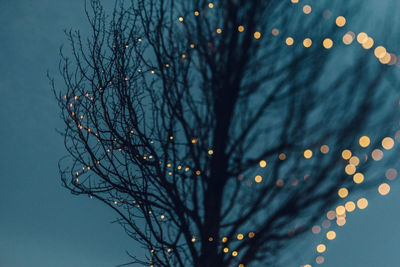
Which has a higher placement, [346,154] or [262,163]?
[262,163]

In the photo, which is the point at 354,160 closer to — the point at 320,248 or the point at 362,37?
the point at 320,248

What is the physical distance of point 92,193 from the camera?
3.65 meters

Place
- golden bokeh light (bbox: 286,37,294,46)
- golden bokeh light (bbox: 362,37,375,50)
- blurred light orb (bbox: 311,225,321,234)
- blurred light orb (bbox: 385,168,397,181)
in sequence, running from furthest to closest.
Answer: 1. golden bokeh light (bbox: 286,37,294,46)
2. golden bokeh light (bbox: 362,37,375,50)
3. blurred light orb (bbox: 311,225,321,234)
4. blurred light orb (bbox: 385,168,397,181)

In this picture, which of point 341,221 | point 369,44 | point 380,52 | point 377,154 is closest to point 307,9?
point 369,44

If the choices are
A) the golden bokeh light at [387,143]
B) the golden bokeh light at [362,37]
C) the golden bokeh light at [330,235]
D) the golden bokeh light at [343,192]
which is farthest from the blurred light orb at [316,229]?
A: the golden bokeh light at [362,37]

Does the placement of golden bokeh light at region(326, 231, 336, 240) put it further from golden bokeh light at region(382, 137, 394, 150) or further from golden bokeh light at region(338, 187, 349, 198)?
golden bokeh light at region(382, 137, 394, 150)

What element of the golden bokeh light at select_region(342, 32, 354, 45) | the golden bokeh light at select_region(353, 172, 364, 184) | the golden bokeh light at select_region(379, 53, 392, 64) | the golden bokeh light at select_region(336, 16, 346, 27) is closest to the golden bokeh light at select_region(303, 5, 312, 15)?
the golden bokeh light at select_region(336, 16, 346, 27)

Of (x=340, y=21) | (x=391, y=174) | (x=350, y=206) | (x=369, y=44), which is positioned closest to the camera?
(x=391, y=174)

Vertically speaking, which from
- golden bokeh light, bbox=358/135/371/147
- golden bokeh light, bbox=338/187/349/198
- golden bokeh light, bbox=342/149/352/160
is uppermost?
golden bokeh light, bbox=358/135/371/147

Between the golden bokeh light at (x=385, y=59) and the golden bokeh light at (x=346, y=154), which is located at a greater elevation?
the golden bokeh light at (x=385, y=59)

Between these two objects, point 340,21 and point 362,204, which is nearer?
point 362,204

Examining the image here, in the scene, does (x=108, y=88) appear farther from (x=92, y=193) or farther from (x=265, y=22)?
(x=265, y=22)

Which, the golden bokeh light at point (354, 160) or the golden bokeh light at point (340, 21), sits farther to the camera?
the golden bokeh light at point (340, 21)

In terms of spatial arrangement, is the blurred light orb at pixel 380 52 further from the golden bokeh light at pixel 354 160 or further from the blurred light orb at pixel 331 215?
the blurred light orb at pixel 331 215
